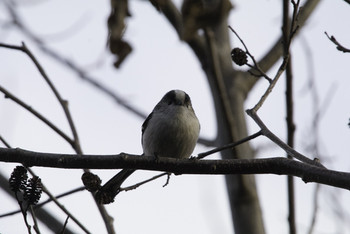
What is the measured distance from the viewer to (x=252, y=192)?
3119 mm

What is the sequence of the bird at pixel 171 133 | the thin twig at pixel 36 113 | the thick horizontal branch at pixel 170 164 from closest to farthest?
the thick horizontal branch at pixel 170 164, the thin twig at pixel 36 113, the bird at pixel 171 133

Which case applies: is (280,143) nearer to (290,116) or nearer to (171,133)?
(290,116)

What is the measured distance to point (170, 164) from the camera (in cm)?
231

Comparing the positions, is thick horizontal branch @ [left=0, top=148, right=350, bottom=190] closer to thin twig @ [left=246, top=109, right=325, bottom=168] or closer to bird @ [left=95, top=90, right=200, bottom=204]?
thin twig @ [left=246, top=109, right=325, bottom=168]

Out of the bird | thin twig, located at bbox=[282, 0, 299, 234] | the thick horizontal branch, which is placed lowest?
the thick horizontal branch

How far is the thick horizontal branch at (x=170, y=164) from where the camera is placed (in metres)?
1.98

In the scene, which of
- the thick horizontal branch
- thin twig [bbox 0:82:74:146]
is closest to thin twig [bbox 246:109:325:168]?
the thick horizontal branch

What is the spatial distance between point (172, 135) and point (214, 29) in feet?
3.28

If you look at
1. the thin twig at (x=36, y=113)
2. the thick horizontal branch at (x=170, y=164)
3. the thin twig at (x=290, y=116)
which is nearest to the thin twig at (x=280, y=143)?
the thick horizontal branch at (x=170, y=164)

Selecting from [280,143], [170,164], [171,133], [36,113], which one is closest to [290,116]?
[280,143]

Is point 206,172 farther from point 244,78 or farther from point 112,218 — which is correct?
point 244,78

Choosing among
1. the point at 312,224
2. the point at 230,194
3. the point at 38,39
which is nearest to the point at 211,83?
the point at 230,194

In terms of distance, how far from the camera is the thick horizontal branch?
198 centimetres

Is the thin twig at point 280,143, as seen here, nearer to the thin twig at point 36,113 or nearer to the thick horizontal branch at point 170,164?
the thick horizontal branch at point 170,164
